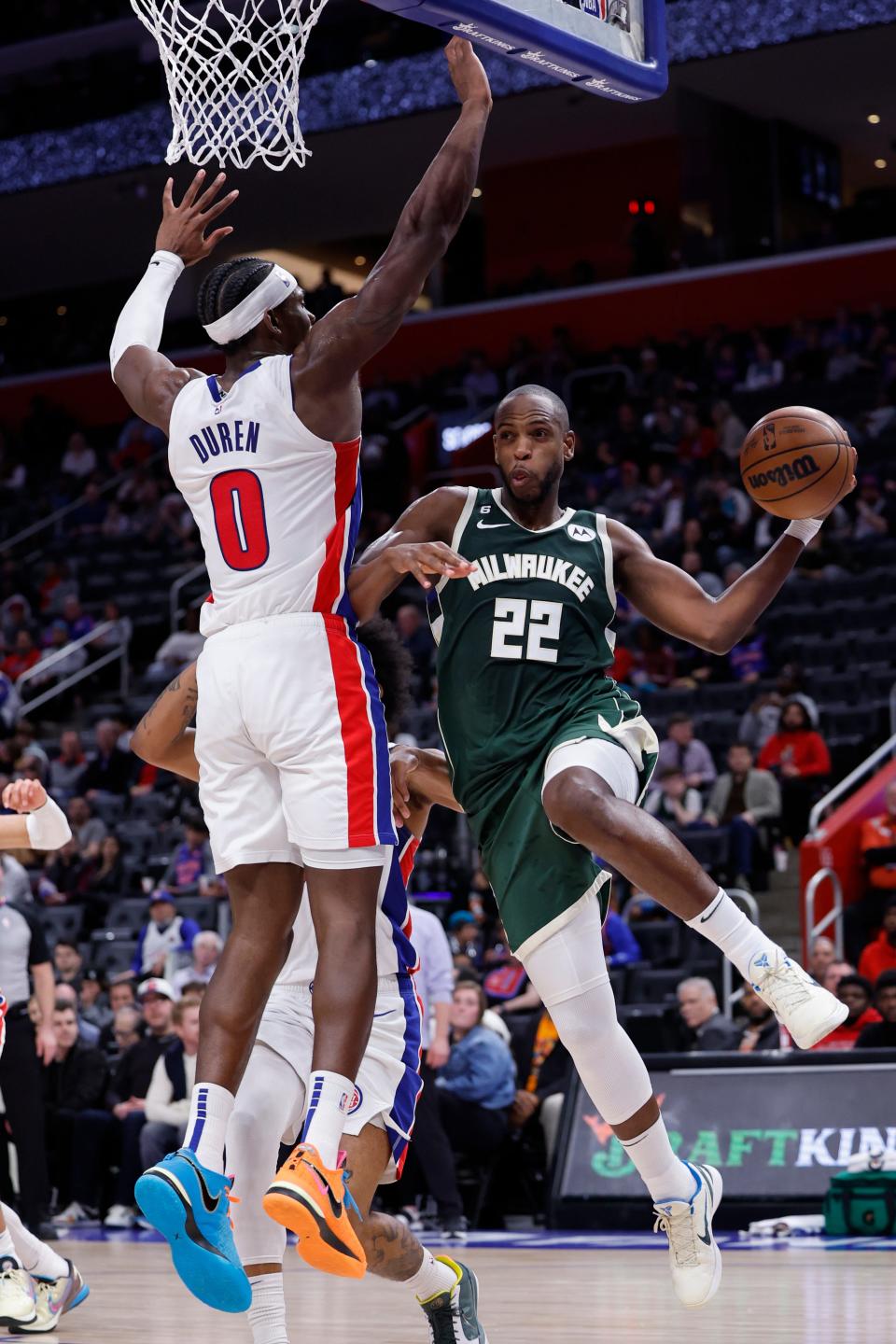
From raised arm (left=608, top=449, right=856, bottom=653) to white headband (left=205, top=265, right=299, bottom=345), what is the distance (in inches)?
53.7

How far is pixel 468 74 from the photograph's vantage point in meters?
5.18

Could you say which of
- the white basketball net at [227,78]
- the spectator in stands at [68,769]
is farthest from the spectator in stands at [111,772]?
the white basketball net at [227,78]

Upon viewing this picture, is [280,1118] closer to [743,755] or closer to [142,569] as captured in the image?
[743,755]

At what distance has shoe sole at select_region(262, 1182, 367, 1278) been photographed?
4.24 meters

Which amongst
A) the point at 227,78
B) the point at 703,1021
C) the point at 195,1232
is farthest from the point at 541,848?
the point at 703,1021

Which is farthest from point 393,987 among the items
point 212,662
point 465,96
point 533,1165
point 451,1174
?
point 533,1165

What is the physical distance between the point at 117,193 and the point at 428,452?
6263 mm

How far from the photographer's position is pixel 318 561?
4.86 metres

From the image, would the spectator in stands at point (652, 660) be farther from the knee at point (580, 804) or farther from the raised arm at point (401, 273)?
the raised arm at point (401, 273)

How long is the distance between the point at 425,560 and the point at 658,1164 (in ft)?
6.38

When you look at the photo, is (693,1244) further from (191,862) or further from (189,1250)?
(191,862)

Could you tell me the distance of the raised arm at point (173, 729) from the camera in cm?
523

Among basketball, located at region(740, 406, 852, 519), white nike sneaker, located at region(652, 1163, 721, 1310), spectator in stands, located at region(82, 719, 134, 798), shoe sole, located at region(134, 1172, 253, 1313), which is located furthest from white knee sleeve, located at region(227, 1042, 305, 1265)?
spectator in stands, located at region(82, 719, 134, 798)

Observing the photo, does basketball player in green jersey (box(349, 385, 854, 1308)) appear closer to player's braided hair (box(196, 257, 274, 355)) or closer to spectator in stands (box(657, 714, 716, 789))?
player's braided hair (box(196, 257, 274, 355))
